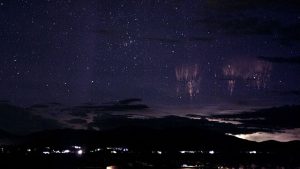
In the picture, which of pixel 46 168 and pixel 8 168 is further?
pixel 46 168

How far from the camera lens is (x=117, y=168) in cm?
9506

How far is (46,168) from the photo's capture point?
326 ft

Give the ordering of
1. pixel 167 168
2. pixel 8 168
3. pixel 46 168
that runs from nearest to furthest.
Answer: pixel 8 168 < pixel 46 168 < pixel 167 168

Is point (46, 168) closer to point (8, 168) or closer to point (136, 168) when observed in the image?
point (8, 168)

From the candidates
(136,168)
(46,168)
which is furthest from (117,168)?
(46,168)

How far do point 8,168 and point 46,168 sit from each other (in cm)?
959

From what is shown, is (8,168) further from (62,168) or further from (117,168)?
(117,168)

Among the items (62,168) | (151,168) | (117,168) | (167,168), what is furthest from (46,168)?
(167,168)

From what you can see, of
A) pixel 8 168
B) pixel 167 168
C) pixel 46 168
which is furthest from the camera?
pixel 167 168

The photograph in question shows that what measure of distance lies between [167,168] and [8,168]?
38.9 meters

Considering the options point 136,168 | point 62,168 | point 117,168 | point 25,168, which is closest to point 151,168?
point 136,168

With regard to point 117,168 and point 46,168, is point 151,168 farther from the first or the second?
point 46,168

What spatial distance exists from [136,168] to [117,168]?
26.2 feet

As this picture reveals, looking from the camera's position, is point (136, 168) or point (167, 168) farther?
point (167, 168)
